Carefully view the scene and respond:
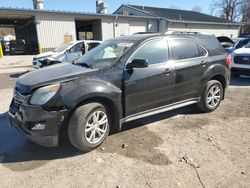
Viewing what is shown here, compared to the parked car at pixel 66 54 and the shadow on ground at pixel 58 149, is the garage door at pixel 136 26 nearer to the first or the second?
the parked car at pixel 66 54

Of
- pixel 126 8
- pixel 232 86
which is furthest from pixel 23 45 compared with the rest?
pixel 232 86

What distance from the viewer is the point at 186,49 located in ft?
16.3

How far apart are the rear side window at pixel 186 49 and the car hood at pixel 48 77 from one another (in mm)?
1834

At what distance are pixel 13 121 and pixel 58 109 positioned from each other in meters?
0.94

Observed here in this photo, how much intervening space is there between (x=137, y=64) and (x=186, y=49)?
152 cm

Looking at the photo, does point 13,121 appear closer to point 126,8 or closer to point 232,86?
point 232,86

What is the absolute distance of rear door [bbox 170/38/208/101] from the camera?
4784 mm

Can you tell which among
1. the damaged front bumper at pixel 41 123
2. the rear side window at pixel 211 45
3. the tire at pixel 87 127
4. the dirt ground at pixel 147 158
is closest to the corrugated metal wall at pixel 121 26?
the rear side window at pixel 211 45

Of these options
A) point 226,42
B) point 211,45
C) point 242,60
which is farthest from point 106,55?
point 226,42

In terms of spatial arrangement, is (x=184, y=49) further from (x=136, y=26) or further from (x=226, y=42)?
(x=136, y=26)

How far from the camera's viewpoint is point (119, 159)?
3.63 meters

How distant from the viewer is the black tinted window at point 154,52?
4.36m

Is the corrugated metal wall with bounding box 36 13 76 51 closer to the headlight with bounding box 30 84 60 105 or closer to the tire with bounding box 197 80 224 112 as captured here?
the tire with bounding box 197 80 224 112

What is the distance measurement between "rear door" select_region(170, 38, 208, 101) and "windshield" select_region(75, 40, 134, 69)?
1.04 metres
